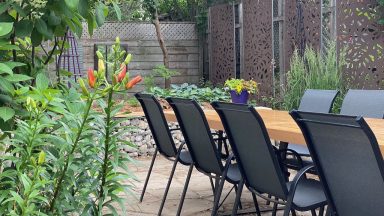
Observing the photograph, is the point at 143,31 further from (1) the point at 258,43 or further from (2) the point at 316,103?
(2) the point at 316,103

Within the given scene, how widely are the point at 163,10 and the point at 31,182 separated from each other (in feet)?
39.4

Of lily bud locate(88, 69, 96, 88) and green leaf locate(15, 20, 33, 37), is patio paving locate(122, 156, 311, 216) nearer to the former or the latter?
green leaf locate(15, 20, 33, 37)

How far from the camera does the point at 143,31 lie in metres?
11.9

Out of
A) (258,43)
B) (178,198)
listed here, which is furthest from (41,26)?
(258,43)

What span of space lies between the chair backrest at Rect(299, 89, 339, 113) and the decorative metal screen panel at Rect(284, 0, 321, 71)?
3.31m

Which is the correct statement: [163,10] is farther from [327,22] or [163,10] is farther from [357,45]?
[357,45]

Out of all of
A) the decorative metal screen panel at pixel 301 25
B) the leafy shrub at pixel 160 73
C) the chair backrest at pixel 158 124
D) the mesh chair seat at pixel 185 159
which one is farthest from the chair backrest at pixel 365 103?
the leafy shrub at pixel 160 73

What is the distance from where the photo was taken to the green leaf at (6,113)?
1.43 m

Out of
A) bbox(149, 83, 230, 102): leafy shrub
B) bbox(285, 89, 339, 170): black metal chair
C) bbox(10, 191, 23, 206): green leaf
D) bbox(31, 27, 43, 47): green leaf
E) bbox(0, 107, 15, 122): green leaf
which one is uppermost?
bbox(31, 27, 43, 47): green leaf

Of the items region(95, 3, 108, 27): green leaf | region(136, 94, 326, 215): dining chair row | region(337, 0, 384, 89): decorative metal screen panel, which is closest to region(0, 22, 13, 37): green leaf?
region(95, 3, 108, 27): green leaf

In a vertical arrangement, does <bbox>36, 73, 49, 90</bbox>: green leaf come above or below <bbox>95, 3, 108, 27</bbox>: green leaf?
below

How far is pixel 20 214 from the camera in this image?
1.39 meters

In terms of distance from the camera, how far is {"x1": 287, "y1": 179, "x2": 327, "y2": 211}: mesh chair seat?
2.82 meters

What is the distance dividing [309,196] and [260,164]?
27cm
